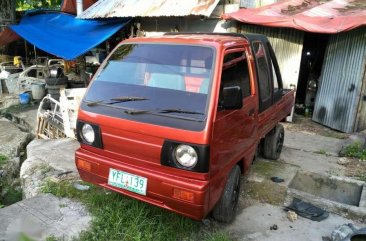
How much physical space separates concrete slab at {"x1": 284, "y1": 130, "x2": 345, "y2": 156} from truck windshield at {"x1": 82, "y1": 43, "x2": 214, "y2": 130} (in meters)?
4.18

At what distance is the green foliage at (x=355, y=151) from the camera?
19.8ft

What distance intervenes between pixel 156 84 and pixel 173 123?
0.58 meters

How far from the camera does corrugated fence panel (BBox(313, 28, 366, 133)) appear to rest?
7.20 m

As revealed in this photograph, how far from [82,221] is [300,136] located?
214 inches

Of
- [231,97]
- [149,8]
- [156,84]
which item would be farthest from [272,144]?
[149,8]

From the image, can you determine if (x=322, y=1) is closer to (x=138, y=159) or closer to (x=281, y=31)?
(x=281, y=31)

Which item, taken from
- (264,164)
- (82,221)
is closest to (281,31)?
(264,164)

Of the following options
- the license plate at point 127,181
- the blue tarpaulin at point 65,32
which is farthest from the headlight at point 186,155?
the blue tarpaulin at point 65,32

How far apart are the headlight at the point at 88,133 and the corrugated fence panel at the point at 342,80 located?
631cm

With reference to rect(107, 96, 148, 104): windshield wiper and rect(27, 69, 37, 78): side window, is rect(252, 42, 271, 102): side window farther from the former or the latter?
rect(27, 69, 37, 78): side window

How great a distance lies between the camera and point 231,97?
2.95m

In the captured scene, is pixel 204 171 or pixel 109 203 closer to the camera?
pixel 204 171

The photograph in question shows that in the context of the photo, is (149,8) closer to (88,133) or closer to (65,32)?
(65,32)

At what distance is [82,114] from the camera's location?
11.0ft
